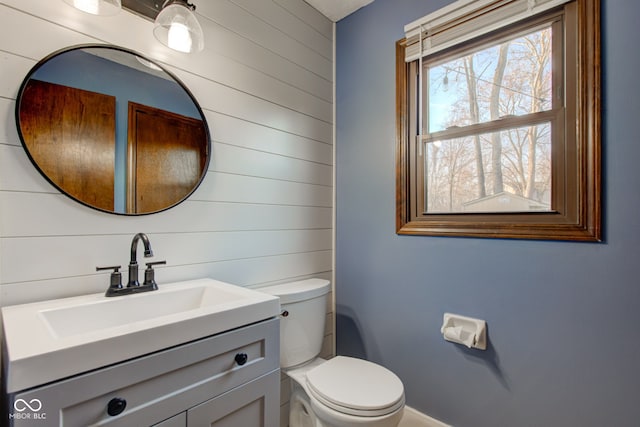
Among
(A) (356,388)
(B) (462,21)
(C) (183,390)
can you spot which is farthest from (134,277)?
(B) (462,21)

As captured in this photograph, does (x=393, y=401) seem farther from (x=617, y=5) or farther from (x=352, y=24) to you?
(x=352, y=24)

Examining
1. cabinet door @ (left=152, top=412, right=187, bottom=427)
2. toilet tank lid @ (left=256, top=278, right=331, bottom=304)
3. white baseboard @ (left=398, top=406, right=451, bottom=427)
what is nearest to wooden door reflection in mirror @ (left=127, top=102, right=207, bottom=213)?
toilet tank lid @ (left=256, top=278, right=331, bottom=304)

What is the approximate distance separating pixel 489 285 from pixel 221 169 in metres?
1.37

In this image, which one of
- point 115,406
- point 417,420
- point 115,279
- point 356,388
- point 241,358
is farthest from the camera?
point 417,420

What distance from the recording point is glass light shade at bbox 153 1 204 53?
44.3 inches

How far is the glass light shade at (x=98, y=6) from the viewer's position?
1.02 m

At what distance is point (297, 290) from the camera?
1.54 m

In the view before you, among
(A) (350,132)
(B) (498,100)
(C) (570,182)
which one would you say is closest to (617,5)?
(B) (498,100)

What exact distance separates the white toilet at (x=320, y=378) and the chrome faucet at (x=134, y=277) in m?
0.56

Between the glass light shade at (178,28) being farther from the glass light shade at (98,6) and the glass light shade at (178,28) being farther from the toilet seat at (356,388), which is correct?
the toilet seat at (356,388)

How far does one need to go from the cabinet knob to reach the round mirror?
2.21 ft

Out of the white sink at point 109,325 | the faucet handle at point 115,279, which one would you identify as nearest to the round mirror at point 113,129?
the faucet handle at point 115,279

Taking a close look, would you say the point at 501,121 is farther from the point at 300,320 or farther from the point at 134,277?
the point at 134,277

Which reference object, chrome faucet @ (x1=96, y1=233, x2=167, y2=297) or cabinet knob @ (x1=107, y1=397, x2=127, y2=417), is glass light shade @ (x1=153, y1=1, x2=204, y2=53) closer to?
chrome faucet @ (x1=96, y1=233, x2=167, y2=297)
